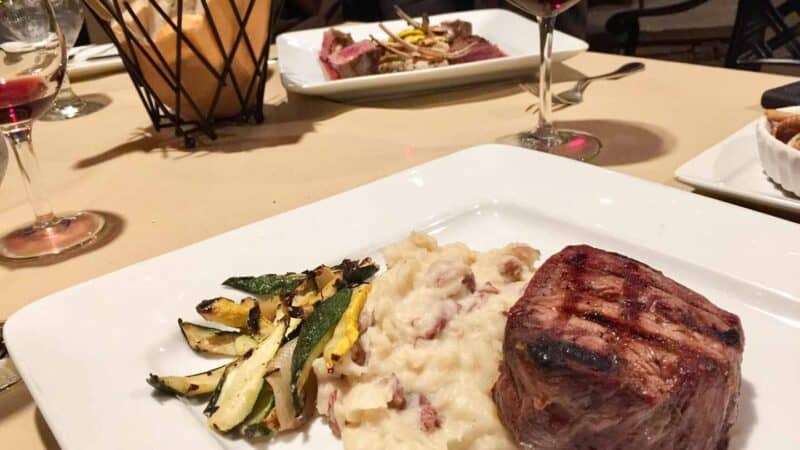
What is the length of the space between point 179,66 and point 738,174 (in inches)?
66.2

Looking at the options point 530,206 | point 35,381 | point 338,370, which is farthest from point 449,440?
point 530,206

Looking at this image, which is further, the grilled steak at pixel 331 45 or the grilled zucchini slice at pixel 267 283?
the grilled steak at pixel 331 45

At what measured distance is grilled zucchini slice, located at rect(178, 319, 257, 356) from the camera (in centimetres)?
127

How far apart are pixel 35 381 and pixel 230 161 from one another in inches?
50.0

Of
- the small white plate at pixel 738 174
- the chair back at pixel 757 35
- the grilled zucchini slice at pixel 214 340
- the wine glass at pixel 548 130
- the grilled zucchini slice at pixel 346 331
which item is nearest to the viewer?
the grilled zucchini slice at pixel 346 331

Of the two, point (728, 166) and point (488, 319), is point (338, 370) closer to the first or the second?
point (488, 319)

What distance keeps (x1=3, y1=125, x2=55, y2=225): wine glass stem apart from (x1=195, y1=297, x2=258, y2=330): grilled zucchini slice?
0.80 m

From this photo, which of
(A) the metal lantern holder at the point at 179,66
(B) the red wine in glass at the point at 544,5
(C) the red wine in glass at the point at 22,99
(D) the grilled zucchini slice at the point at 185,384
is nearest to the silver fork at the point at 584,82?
(B) the red wine in glass at the point at 544,5

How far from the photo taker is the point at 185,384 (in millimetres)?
1150

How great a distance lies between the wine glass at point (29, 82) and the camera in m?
1.65

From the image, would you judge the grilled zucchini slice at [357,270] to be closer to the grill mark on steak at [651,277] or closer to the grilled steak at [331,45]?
the grill mark on steak at [651,277]

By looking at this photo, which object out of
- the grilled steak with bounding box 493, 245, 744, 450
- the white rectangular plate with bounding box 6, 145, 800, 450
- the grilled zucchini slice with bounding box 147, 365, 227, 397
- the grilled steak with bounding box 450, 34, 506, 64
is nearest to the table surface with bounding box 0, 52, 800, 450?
the grilled steak with bounding box 450, 34, 506, 64

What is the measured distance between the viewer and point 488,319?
46.6 inches

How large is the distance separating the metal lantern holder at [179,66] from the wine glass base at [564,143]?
36.8 inches
